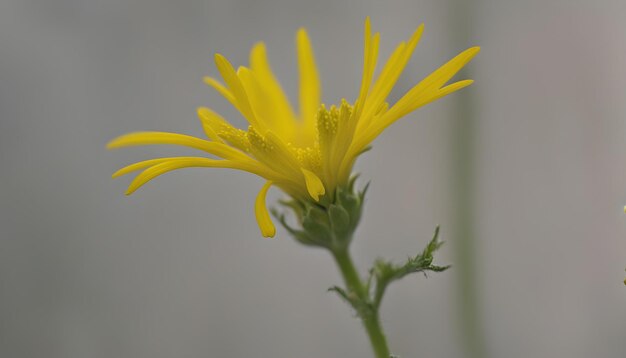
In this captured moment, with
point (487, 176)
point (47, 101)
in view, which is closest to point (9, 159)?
point (47, 101)

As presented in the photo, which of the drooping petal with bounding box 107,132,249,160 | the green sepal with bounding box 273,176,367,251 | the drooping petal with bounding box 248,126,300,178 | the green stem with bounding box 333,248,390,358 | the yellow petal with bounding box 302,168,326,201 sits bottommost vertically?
the green stem with bounding box 333,248,390,358

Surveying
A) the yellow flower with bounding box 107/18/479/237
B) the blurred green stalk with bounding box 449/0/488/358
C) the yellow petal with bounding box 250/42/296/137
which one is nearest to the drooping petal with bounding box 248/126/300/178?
the yellow flower with bounding box 107/18/479/237

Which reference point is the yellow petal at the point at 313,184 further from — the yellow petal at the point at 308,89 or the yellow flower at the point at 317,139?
the yellow petal at the point at 308,89

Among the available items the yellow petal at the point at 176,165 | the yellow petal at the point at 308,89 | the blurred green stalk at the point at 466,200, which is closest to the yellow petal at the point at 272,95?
the yellow petal at the point at 308,89

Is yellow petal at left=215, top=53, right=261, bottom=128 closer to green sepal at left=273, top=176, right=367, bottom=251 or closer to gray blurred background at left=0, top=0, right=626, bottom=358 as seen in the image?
green sepal at left=273, top=176, right=367, bottom=251

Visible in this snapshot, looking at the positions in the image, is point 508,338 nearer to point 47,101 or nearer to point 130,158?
point 130,158
